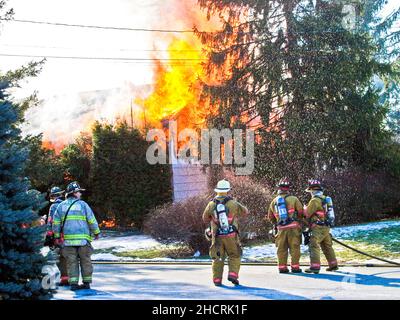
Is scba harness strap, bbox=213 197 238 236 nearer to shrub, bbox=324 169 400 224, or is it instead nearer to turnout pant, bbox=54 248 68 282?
turnout pant, bbox=54 248 68 282

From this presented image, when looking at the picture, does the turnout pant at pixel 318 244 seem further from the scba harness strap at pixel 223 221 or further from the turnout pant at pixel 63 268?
the turnout pant at pixel 63 268

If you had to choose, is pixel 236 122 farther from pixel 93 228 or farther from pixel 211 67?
pixel 93 228

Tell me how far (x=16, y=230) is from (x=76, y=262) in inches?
132

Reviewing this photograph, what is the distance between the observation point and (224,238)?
1193cm

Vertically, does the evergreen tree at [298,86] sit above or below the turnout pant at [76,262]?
above

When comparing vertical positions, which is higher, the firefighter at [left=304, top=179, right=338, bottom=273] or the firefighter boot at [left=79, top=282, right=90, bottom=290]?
the firefighter at [left=304, top=179, right=338, bottom=273]

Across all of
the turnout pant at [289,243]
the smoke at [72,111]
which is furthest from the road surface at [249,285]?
the smoke at [72,111]

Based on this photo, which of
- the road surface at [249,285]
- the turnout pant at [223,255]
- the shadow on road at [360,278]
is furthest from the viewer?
the turnout pant at [223,255]

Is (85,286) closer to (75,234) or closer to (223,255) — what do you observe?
(75,234)

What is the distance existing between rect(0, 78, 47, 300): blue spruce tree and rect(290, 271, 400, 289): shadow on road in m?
5.72

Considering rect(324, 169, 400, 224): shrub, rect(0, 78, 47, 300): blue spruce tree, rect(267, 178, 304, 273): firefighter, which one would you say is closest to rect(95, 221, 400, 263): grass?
rect(267, 178, 304, 273): firefighter

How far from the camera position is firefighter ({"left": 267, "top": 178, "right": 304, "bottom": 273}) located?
523 inches

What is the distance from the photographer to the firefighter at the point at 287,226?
1327 centimetres

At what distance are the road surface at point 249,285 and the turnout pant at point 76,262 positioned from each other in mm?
265
